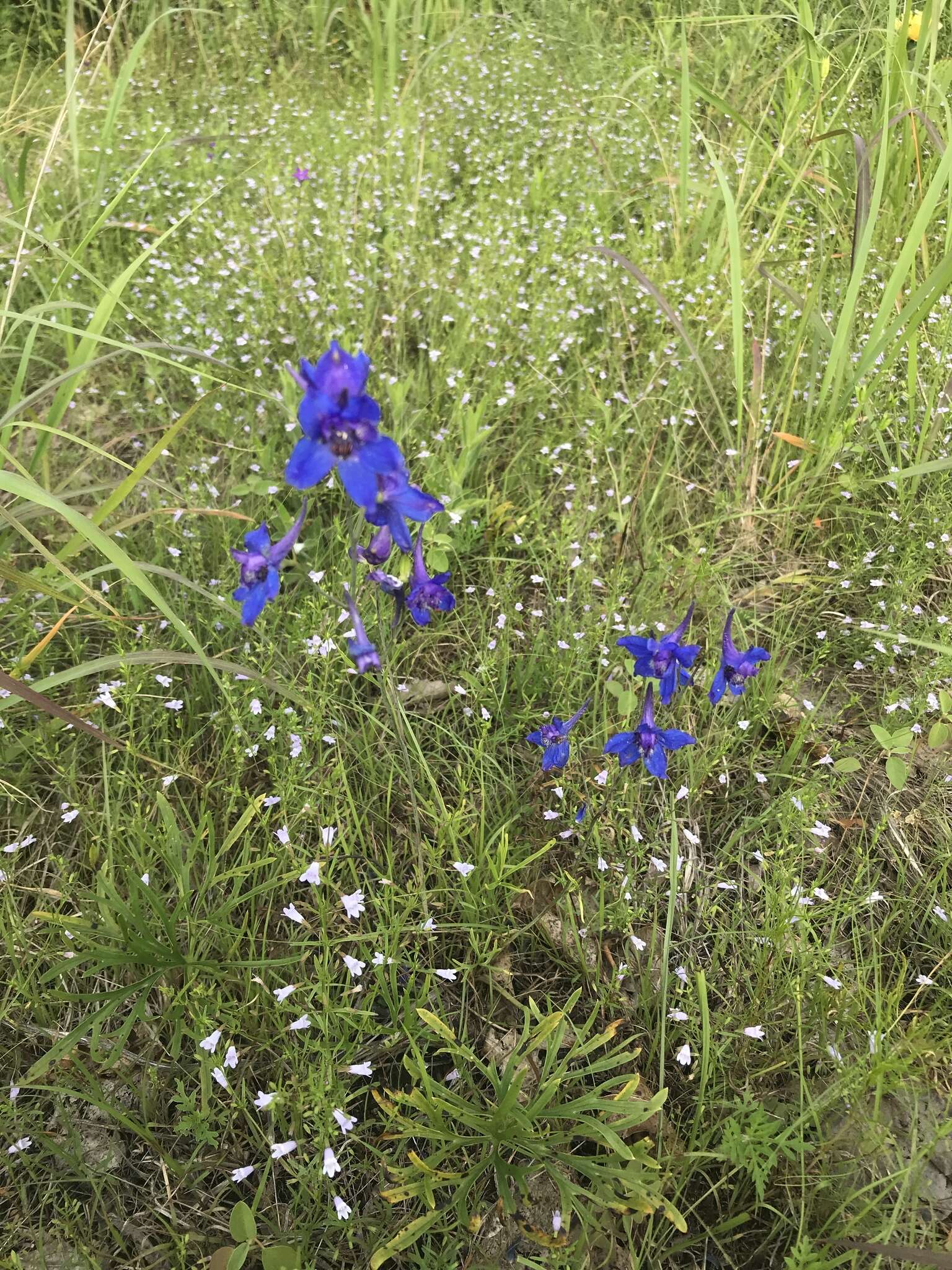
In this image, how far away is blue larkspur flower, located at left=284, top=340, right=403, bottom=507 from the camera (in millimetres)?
1075

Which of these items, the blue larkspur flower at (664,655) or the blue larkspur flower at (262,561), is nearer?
the blue larkspur flower at (262,561)

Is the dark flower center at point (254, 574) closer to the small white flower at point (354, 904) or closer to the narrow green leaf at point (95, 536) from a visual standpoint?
the narrow green leaf at point (95, 536)

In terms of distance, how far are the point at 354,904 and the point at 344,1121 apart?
0.42m

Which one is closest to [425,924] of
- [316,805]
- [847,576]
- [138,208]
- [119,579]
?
[316,805]

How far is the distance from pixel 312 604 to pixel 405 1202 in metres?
1.33

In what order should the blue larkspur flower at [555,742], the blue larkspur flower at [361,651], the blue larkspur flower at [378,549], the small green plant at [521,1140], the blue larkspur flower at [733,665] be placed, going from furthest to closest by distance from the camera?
1. the blue larkspur flower at [555,742]
2. the blue larkspur flower at [733,665]
3. the small green plant at [521,1140]
4. the blue larkspur flower at [378,549]
5. the blue larkspur flower at [361,651]

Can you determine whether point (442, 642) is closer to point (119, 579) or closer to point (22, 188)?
point (119, 579)

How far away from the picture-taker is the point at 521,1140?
1.51 m

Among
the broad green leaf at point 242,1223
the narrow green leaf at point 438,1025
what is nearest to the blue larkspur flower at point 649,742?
the narrow green leaf at point 438,1025

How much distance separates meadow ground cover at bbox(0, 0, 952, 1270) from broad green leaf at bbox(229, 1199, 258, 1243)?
1cm

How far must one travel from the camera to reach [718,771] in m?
2.20

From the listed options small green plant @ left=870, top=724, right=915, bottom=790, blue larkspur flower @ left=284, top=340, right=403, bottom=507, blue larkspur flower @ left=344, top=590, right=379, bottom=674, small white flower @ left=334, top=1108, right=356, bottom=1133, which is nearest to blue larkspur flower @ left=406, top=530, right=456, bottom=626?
blue larkspur flower @ left=344, top=590, right=379, bottom=674

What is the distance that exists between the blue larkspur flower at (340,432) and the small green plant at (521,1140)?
110 centimetres

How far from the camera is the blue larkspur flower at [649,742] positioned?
5.54ft
